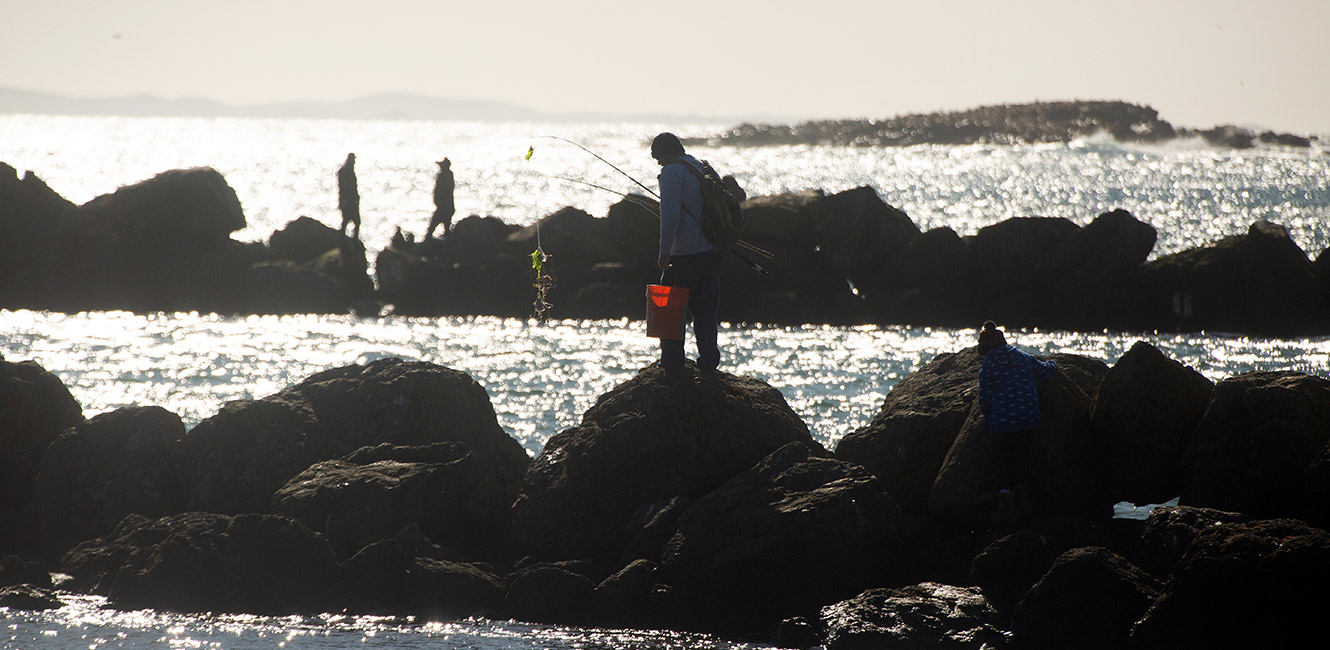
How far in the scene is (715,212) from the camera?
10070 mm

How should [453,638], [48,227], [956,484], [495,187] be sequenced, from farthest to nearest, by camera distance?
[495,187], [48,227], [956,484], [453,638]

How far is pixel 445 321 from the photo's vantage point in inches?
1216

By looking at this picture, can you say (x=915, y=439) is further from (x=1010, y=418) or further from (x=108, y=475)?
(x=108, y=475)

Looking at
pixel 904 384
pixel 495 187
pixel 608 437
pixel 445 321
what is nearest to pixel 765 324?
pixel 445 321

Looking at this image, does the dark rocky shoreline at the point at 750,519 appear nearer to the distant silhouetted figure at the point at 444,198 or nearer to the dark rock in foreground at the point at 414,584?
the dark rock in foreground at the point at 414,584

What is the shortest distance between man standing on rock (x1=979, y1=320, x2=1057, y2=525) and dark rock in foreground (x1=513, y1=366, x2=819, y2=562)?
5.62 ft

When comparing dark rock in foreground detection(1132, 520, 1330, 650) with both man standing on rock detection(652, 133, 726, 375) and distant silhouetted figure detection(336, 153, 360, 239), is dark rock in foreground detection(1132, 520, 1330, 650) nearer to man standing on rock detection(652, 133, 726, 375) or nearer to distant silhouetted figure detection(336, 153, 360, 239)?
man standing on rock detection(652, 133, 726, 375)

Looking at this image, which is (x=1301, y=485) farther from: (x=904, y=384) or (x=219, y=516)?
(x=219, y=516)

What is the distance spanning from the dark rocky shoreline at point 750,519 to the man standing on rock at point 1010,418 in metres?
0.16

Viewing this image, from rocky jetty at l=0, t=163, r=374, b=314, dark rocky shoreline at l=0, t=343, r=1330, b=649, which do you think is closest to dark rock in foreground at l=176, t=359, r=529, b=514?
dark rocky shoreline at l=0, t=343, r=1330, b=649

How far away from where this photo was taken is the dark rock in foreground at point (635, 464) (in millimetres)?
10492

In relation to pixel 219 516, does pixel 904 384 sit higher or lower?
higher

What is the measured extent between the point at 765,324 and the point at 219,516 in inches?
813

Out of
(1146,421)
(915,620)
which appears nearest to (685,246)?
(915,620)
